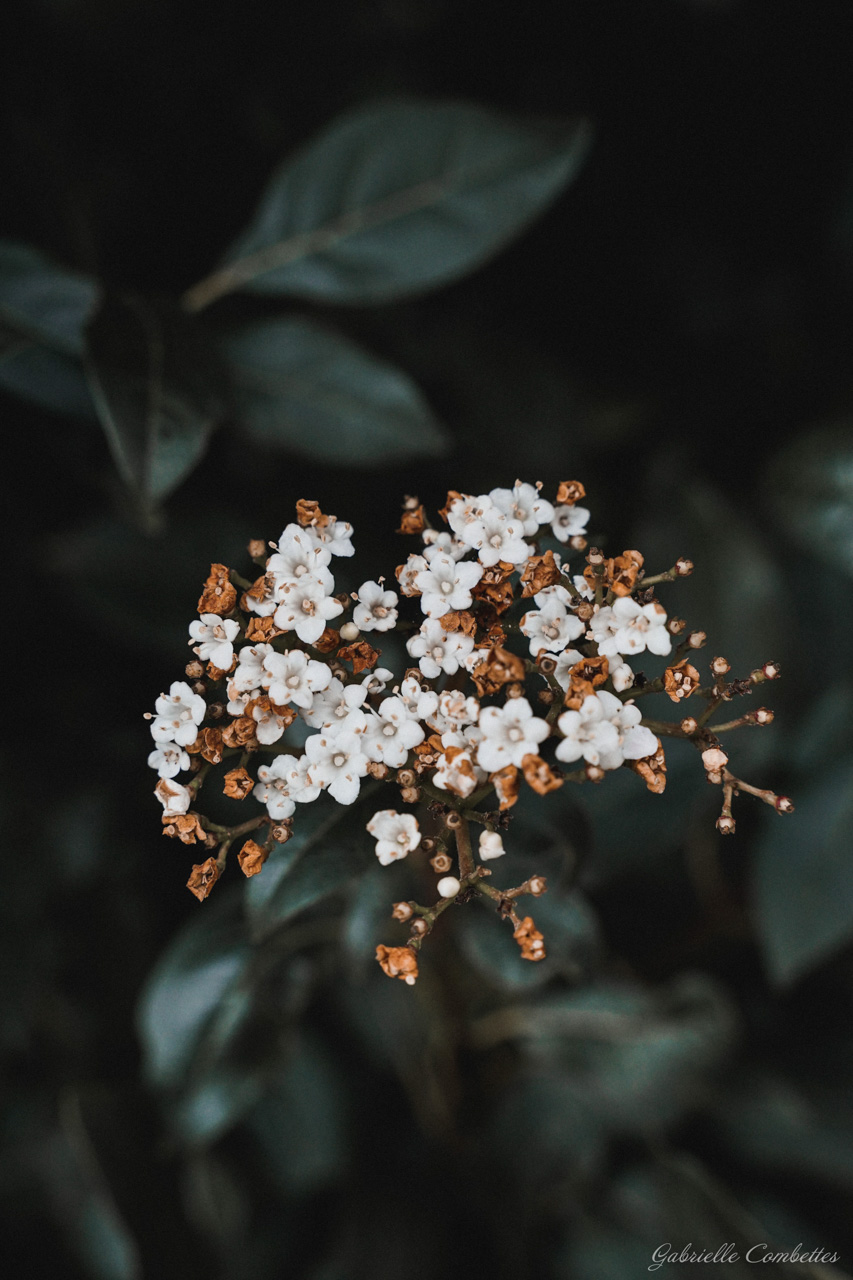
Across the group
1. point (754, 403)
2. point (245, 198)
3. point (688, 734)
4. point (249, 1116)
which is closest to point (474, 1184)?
point (249, 1116)

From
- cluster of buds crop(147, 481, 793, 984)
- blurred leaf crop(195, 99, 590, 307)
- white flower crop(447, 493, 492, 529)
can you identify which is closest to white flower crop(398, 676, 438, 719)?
cluster of buds crop(147, 481, 793, 984)

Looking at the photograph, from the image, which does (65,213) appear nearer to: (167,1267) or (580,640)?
(580,640)

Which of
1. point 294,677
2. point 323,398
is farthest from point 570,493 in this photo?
point 323,398

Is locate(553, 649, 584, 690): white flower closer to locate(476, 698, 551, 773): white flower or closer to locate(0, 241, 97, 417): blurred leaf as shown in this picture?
locate(476, 698, 551, 773): white flower

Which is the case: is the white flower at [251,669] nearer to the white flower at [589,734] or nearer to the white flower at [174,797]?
the white flower at [174,797]

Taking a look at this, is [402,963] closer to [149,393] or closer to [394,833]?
[394,833]
